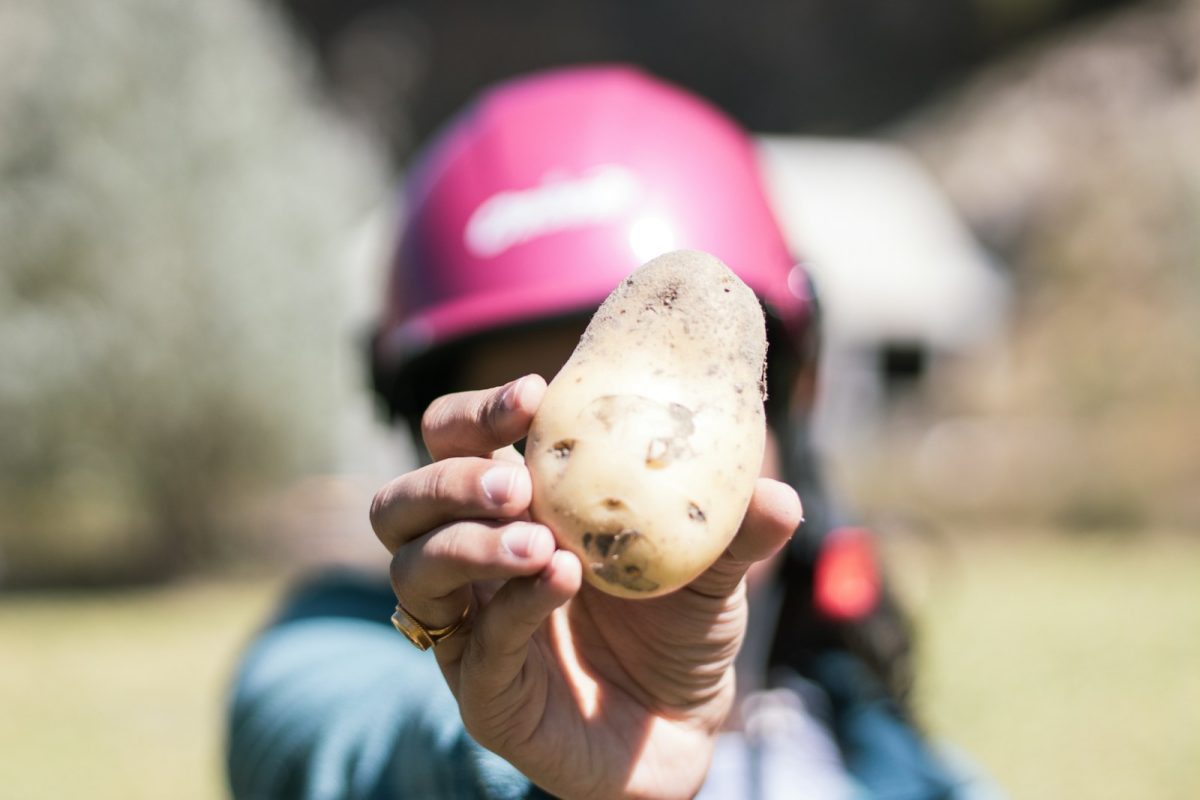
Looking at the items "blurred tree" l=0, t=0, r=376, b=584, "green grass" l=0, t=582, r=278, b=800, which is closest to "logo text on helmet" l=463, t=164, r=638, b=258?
"green grass" l=0, t=582, r=278, b=800

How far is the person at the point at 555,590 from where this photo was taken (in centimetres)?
85

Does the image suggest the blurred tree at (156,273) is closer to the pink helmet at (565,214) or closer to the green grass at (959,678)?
the green grass at (959,678)

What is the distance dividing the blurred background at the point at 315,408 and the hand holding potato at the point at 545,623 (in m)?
1.25

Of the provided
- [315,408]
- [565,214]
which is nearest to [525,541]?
[565,214]

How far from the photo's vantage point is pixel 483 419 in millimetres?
840

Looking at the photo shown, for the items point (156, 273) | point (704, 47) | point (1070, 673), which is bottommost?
point (1070, 673)

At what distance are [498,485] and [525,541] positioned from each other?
1.7 inches

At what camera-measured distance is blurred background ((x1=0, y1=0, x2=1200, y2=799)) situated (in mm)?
4254

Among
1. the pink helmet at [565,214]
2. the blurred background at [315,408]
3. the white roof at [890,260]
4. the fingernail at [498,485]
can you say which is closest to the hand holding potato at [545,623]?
the fingernail at [498,485]

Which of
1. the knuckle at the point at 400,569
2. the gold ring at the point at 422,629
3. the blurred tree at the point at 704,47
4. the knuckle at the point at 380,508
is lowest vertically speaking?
the blurred tree at the point at 704,47

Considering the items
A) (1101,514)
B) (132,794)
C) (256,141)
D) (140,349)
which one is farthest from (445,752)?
(1101,514)

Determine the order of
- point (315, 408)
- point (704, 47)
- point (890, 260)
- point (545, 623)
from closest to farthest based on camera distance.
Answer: point (545, 623) → point (315, 408) → point (890, 260) → point (704, 47)

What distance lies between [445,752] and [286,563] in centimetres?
819

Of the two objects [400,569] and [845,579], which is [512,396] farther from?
[845,579]
